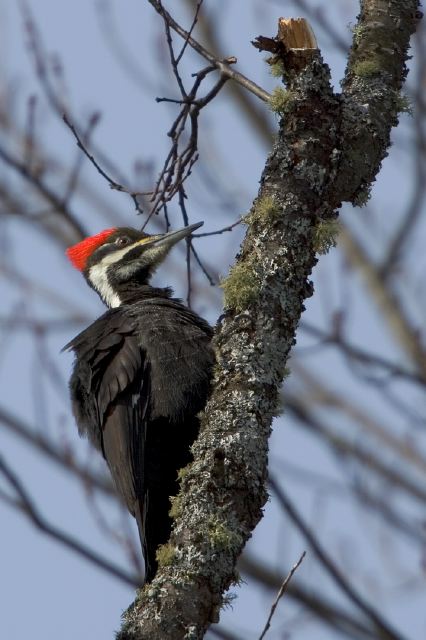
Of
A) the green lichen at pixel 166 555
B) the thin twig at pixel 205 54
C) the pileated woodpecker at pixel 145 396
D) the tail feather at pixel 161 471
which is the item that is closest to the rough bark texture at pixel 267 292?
the green lichen at pixel 166 555

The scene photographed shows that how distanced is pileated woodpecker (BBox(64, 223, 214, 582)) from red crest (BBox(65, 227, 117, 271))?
119 centimetres

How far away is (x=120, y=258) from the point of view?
19.8 feet

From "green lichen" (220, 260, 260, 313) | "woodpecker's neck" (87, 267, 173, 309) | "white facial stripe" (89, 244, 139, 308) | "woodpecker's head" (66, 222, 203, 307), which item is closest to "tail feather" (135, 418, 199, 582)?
"woodpecker's neck" (87, 267, 173, 309)

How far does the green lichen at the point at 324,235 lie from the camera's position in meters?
3.85

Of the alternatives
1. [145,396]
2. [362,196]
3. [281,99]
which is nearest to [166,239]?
[145,396]

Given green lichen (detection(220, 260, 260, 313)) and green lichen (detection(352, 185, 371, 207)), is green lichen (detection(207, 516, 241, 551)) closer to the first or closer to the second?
green lichen (detection(220, 260, 260, 313))

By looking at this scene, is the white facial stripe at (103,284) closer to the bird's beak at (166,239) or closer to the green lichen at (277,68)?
the bird's beak at (166,239)

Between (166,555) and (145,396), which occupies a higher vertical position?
(145,396)

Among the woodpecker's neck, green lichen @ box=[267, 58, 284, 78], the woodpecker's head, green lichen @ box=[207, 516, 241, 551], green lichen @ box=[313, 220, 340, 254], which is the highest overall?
the woodpecker's head

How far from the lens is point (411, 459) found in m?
9.90

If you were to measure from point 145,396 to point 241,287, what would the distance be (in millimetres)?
1174

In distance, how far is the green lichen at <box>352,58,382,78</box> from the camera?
4.10 metres

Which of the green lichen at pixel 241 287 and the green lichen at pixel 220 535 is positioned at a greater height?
the green lichen at pixel 241 287

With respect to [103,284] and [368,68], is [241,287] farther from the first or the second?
[103,284]
